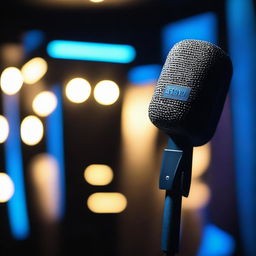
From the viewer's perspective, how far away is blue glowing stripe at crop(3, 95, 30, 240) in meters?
1.84

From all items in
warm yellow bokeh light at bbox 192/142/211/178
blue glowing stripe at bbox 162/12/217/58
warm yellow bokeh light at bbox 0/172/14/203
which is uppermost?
blue glowing stripe at bbox 162/12/217/58

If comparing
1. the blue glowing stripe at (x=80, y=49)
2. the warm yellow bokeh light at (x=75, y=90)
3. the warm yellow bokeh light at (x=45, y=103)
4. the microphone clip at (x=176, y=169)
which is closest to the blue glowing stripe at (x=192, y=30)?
the blue glowing stripe at (x=80, y=49)

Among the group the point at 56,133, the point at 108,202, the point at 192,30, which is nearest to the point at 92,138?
the point at 56,133

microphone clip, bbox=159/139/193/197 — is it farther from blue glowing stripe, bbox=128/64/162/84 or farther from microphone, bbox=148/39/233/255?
blue glowing stripe, bbox=128/64/162/84

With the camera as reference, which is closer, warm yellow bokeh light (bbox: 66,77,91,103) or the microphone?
the microphone

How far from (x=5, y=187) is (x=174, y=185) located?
3.22 ft

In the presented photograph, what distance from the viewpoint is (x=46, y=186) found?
6.10ft

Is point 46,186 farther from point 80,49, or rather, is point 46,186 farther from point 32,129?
point 80,49

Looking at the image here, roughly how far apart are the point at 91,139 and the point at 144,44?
39cm

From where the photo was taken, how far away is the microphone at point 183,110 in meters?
1.01

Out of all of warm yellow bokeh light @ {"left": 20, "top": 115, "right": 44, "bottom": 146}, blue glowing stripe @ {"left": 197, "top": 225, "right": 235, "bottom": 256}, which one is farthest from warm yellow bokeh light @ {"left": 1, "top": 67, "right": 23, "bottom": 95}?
blue glowing stripe @ {"left": 197, "top": 225, "right": 235, "bottom": 256}

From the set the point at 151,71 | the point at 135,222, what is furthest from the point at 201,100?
the point at 135,222

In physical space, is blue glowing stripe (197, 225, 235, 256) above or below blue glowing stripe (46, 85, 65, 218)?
below

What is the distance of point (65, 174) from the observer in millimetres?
1854
